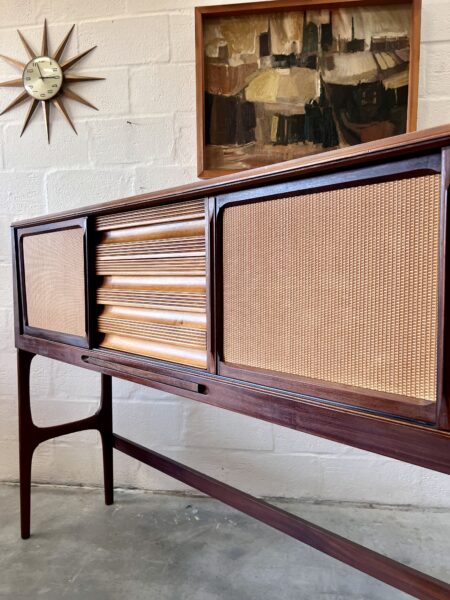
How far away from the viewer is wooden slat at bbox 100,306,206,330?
0.85 meters

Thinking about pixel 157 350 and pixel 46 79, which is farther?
pixel 46 79

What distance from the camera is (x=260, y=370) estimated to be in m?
0.74

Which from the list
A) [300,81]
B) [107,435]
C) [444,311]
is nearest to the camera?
[444,311]

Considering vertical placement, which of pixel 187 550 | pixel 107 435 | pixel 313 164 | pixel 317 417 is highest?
pixel 313 164

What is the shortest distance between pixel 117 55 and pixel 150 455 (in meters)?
1.48

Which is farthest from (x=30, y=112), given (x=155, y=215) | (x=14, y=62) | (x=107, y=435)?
Result: (x=107, y=435)

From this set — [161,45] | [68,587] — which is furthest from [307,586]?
[161,45]

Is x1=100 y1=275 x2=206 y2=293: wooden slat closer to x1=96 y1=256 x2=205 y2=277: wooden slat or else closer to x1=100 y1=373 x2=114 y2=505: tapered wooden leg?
x1=96 y1=256 x2=205 y2=277: wooden slat

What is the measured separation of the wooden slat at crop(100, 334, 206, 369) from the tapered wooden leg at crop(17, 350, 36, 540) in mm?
547

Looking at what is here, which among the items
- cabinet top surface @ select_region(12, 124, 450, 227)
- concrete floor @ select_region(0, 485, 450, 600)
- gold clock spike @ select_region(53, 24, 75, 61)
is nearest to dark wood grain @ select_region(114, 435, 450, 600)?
concrete floor @ select_region(0, 485, 450, 600)

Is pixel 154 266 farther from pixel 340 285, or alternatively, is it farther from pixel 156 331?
pixel 340 285

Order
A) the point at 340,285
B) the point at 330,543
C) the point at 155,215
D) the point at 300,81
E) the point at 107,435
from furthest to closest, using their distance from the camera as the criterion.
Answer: the point at 107,435 → the point at 300,81 → the point at 330,543 → the point at 155,215 → the point at 340,285

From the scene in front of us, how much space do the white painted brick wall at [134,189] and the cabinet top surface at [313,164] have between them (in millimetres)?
883

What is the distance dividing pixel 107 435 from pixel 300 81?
1.47 meters
